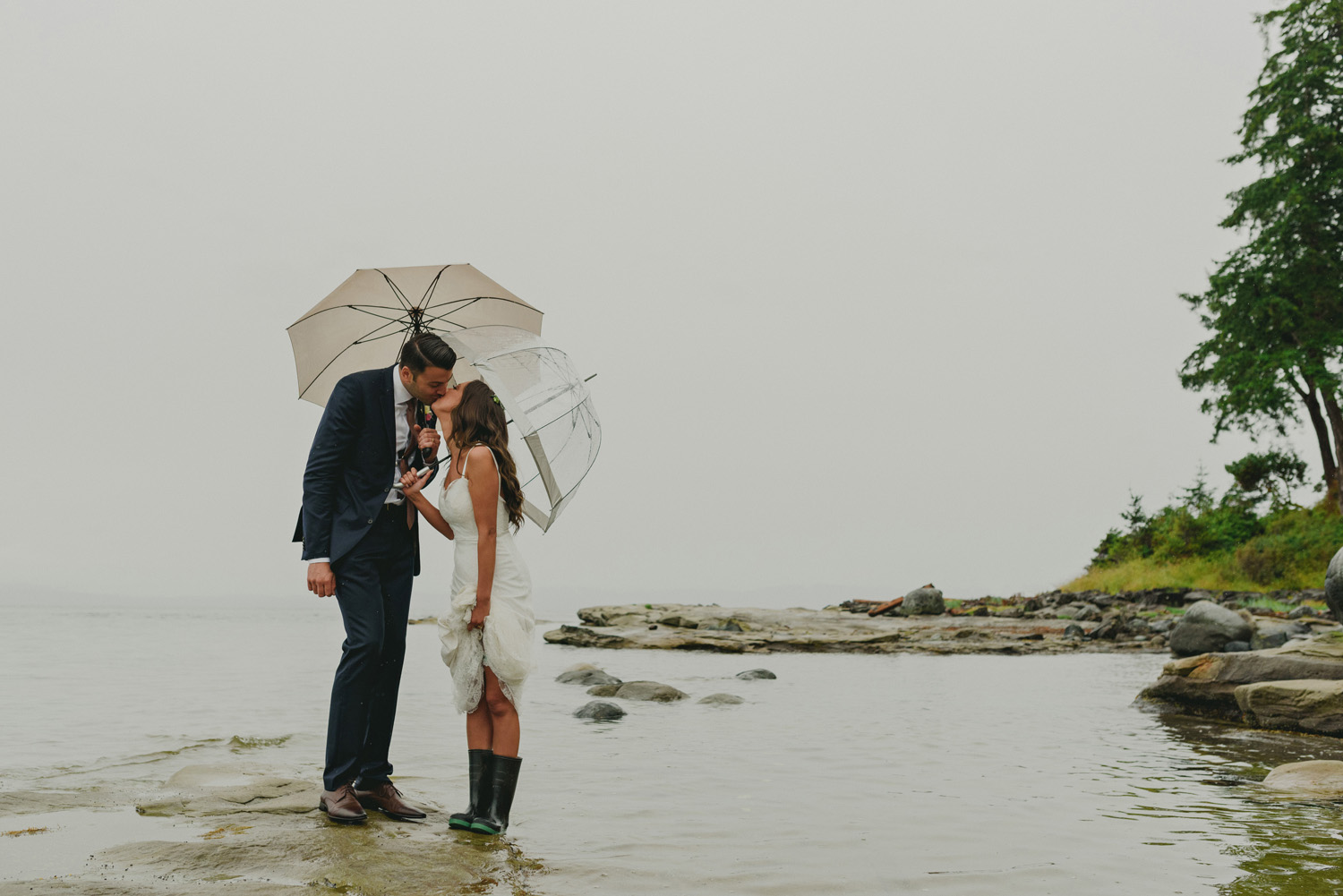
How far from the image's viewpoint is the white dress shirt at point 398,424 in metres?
4.70

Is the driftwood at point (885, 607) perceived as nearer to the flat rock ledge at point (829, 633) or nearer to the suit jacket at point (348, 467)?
the flat rock ledge at point (829, 633)

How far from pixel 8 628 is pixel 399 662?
3182 cm

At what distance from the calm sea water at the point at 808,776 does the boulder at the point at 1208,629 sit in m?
1.39

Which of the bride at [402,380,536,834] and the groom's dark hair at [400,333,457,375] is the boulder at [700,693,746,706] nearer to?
the bride at [402,380,536,834]

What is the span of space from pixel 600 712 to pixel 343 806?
18.7 ft

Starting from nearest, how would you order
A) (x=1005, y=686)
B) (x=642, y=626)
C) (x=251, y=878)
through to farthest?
(x=251, y=878) → (x=1005, y=686) → (x=642, y=626)

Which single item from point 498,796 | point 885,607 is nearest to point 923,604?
point 885,607

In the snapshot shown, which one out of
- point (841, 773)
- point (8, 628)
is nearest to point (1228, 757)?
point (841, 773)

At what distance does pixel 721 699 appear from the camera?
1138cm

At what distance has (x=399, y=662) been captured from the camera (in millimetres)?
4797

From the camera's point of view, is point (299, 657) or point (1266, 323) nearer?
point (299, 657)

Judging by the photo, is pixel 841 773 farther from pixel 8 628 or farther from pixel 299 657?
pixel 8 628

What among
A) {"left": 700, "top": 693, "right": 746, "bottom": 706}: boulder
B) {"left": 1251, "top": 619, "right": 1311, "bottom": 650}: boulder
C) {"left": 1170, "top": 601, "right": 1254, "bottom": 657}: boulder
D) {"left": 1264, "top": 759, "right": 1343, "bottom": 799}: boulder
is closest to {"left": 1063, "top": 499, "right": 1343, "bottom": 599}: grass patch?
{"left": 1251, "top": 619, "right": 1311, "bottom": 650}: boulder

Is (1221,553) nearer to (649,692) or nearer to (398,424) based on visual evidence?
(649,692)
